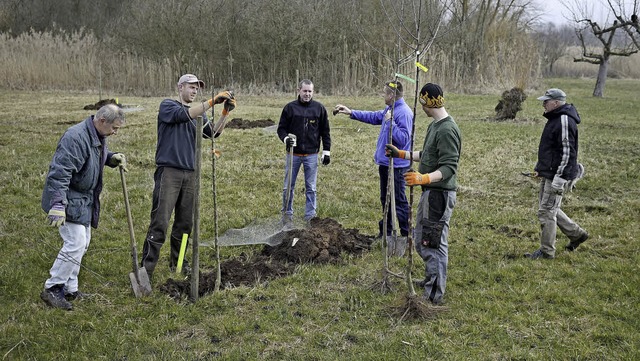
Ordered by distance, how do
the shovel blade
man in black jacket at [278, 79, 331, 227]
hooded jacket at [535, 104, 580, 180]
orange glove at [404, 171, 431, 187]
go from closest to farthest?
orange glove at [404, 171, 431, 187], the shovel blade, hooded jacket at [535, 104, 580, 180], man in black jacket at [278, 79, 331, 227]

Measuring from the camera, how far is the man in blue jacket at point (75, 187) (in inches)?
179

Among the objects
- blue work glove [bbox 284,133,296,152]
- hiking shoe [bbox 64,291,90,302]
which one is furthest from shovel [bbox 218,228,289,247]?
hiking shoe [bbox 64,291,90,302]

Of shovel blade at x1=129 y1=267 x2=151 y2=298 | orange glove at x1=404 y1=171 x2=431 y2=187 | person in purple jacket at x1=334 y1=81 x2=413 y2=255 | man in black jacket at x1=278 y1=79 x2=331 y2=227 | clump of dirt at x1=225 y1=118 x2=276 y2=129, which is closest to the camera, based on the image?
orange glove at x1=404 y1=171 x2=431 y2=187

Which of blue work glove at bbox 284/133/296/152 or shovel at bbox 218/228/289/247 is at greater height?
blue work glove at bbox 284/133/296/152

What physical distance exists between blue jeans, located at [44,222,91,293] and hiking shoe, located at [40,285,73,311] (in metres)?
0.04

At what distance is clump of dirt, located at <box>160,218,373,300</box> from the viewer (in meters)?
5.30

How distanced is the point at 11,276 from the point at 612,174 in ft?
30.2

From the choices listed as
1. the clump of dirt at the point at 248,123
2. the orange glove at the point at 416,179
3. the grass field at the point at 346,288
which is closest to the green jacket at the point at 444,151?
the orange glove at the point at 416,179

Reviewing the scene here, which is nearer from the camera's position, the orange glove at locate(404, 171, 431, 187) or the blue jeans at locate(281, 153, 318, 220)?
the orange glove at locate(404, 171, 431, 187)

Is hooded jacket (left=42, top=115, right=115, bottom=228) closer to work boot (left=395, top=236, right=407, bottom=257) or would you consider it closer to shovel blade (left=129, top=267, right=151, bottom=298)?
shovel blade (left=129, top=267, right=151, bottom=298)

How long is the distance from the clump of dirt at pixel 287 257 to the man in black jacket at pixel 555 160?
197 cm

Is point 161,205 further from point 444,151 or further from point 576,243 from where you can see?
point 576,243

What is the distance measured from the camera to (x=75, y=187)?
4750 mm

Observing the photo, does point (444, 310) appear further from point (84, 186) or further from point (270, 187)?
point (270, 187)
